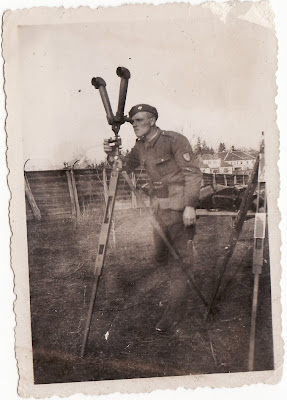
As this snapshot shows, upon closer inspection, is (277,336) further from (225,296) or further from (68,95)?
(68,95)

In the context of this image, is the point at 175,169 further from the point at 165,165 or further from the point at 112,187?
the point at 112,187

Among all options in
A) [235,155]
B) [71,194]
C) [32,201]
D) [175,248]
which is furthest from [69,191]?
[235,155]

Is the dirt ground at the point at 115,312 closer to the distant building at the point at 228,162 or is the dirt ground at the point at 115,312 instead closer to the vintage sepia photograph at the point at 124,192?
the vintage sepia photograph at the point at 124,192

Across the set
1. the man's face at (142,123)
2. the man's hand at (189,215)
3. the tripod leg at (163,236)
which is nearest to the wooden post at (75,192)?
the tripod leg at (163,236)

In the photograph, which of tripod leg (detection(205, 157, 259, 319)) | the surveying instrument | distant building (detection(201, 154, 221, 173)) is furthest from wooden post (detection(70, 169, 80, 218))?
tripod leg (detection(205, 157, 259, 319))

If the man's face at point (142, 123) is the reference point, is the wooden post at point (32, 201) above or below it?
below

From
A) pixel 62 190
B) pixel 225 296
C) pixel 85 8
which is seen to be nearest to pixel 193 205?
pixel 225 296
